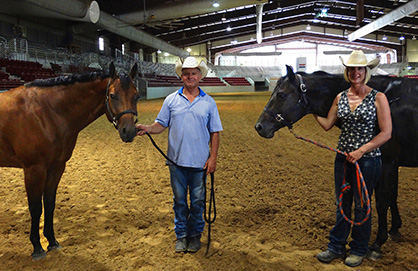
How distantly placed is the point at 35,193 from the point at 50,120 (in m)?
0.68

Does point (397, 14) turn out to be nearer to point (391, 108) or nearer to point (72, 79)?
point (391, 108)

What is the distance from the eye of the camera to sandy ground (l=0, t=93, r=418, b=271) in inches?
105

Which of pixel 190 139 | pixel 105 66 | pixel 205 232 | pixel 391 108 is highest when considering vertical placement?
pixel 105 66

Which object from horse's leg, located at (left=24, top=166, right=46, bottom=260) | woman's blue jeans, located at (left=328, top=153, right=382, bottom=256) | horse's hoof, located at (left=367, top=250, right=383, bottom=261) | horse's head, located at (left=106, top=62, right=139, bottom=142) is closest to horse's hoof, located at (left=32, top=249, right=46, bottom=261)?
horse's leg, located at (left=24, top=166, right=46, bottom=260)

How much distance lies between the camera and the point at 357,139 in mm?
2402

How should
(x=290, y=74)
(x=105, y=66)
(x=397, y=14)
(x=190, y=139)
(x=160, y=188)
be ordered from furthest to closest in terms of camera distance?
(x=397, y=14) → (x=105, y=66) → (x=160, y=188) → (x=290, y=74) → (x=190, y=139)

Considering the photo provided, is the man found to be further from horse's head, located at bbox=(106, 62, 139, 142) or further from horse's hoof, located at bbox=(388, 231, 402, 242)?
horse's hoof, located at bbox=(388, 231, 402, 242)

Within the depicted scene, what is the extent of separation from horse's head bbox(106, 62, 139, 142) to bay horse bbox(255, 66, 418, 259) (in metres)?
1.22

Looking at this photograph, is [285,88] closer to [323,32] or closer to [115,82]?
[115,82]

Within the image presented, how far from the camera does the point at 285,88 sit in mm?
2895

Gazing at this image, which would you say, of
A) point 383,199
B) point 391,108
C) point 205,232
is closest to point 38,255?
point 205,232

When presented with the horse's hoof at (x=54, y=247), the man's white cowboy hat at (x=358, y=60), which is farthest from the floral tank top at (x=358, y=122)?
the horse's hoof at (x=54, y=247)

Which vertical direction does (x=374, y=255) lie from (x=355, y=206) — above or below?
below

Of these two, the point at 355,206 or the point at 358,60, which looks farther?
the point at 355,206
